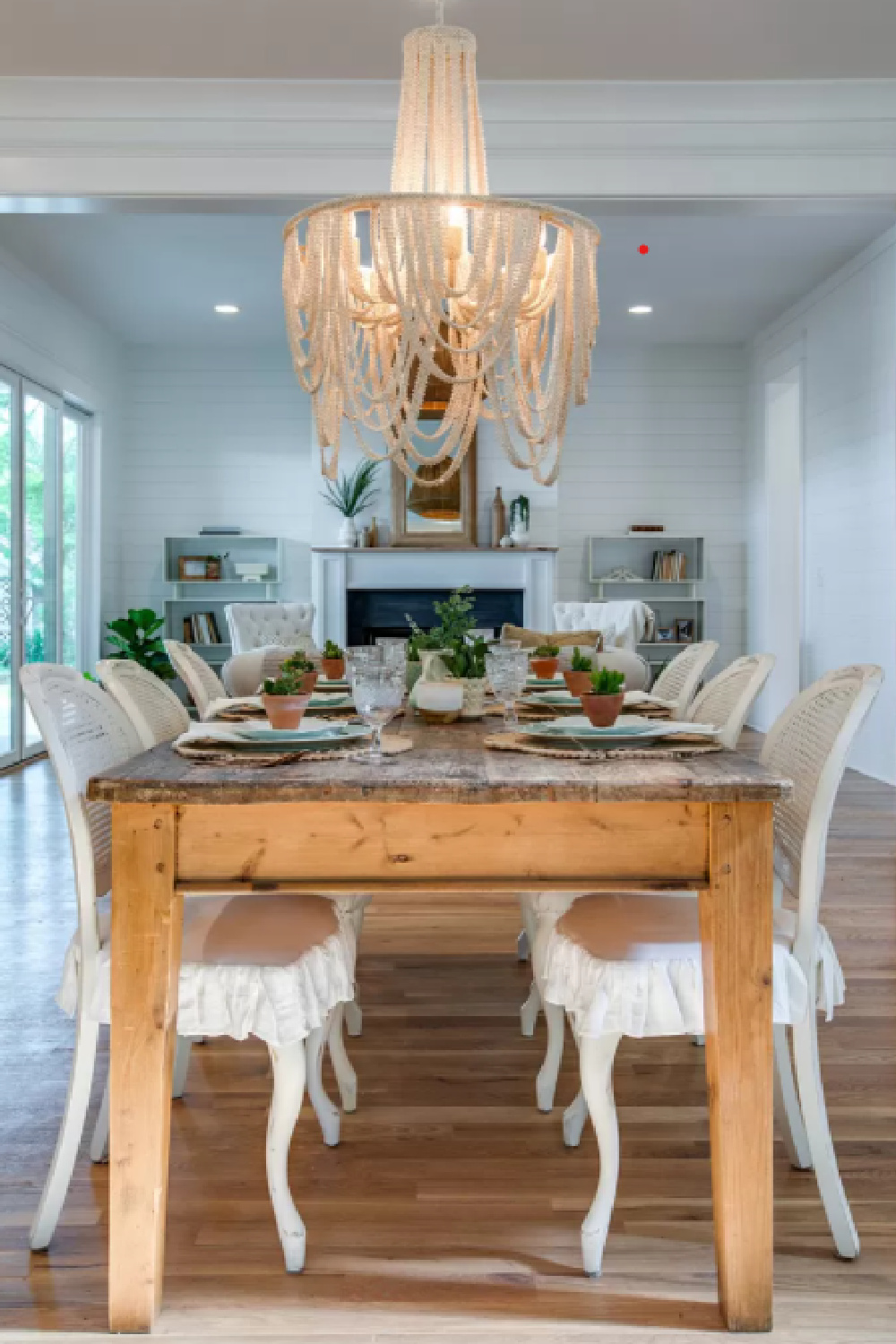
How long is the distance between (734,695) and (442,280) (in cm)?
109

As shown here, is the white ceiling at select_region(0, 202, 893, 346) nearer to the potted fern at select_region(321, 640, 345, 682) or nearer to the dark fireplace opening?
the dark fireplace opening

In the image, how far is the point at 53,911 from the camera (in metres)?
3.77

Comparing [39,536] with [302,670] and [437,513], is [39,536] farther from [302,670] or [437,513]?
[302,670]

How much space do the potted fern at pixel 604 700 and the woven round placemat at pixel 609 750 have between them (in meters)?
0.12

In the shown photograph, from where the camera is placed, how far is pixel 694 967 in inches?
68.1

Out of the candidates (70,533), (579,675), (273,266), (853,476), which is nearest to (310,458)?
(70,533)

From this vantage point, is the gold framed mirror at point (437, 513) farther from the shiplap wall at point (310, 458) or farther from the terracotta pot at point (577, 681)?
the terracotta pot at point (577, 681)

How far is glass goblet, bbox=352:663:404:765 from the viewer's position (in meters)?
1.79

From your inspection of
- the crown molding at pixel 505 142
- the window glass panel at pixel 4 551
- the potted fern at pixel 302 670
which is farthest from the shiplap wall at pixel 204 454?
the potted fern at pixel 302 670

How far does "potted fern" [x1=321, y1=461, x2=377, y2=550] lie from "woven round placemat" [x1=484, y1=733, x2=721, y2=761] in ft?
21.9

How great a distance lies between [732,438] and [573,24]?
5.68 metres

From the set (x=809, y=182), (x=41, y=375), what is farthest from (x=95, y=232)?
(x=809, y=182)

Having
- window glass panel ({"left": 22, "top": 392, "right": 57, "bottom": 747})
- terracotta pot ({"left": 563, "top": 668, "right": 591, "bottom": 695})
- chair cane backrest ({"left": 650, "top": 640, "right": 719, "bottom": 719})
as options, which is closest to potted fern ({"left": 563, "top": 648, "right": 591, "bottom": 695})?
terracotta pot ({"left": 563, "top": 668, "right": 591, "bottom": 695})

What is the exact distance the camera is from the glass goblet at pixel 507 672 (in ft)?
7.61
